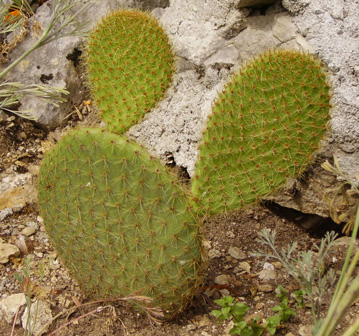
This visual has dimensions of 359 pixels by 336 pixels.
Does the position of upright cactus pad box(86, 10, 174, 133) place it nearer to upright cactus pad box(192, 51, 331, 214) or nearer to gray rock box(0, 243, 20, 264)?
upright cactus pad box(192, 51, 331, 214)

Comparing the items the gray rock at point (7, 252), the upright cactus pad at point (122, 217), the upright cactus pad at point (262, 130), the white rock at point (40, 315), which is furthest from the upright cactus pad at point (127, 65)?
the white rock at point (40, 315)

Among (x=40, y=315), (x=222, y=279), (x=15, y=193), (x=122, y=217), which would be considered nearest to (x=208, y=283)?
(x=222, y=279)

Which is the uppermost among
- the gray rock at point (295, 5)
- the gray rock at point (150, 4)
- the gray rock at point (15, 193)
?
the gray rock at point (295, 5)

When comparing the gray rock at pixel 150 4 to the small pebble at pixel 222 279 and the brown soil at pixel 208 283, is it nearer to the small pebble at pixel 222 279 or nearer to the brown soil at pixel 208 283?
the brown soil at pixel 208 283

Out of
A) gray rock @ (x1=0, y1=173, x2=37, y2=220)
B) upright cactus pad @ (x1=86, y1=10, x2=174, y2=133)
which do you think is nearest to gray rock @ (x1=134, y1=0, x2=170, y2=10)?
upright cactus pad @ (x1=86, y1=10, x2=174, y2=133)

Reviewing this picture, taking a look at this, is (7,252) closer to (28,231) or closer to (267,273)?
(28,231)

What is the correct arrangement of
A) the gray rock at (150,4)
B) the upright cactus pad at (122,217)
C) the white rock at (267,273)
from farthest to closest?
the gray rock at (150,4) < the white rock at (267,273) < the upright cactus pad at (122,217)

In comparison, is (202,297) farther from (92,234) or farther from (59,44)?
(59,44)
